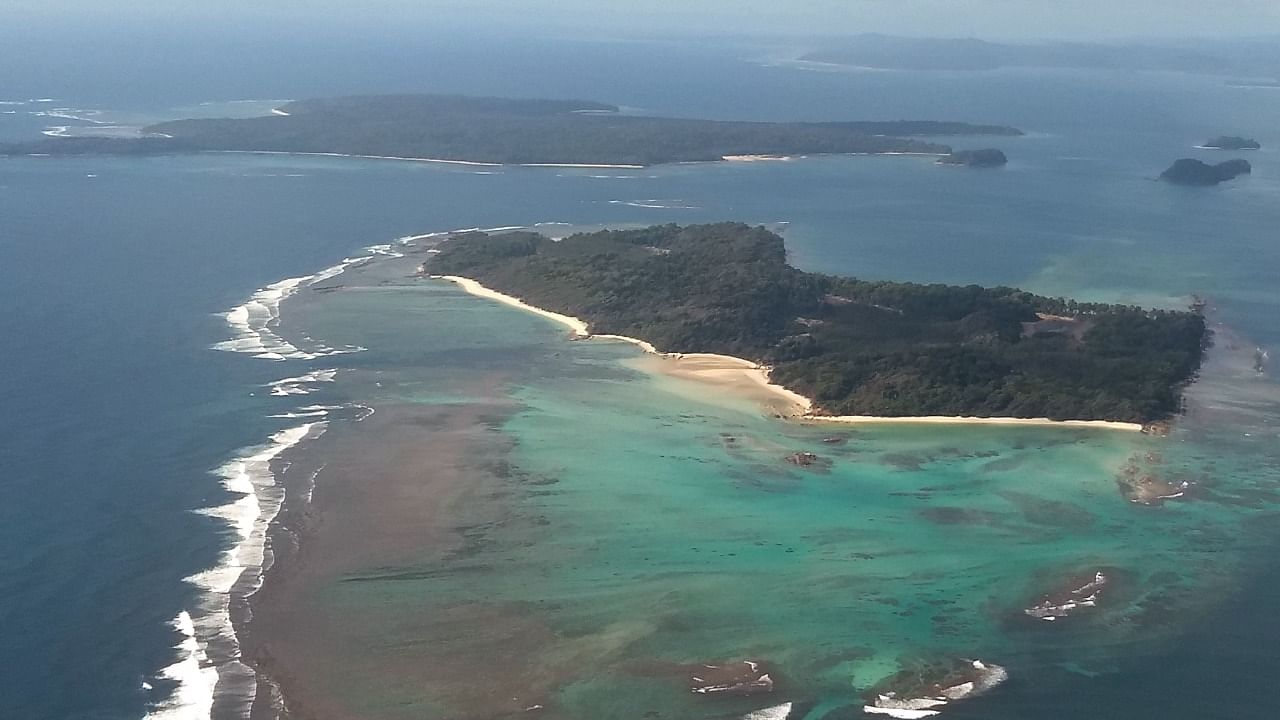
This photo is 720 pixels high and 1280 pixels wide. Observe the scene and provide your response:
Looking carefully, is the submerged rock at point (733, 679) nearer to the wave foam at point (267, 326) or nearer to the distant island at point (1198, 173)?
the wave foam at point (267, 326)

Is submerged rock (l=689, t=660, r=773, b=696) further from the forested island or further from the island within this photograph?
the island

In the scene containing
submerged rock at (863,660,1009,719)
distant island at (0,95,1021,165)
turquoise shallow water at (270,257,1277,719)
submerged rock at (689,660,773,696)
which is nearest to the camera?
submerged rock at (863,660,1009,719)

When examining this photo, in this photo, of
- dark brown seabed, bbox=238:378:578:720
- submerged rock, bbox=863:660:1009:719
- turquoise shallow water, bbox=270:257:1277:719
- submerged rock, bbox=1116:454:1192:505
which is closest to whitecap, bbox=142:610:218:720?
dark brown seabed, bbox=238:378:578:720

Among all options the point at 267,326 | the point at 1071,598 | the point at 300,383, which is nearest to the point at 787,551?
the point at 1071,598

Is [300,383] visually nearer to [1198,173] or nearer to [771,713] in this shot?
[771,713]

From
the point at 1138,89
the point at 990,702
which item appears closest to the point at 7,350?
the point at 990,702

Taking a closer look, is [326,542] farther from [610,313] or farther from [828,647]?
[610,313]

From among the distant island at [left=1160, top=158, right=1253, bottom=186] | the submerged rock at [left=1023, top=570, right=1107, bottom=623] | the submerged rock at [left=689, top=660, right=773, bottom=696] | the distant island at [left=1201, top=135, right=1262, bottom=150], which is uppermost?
the distant island at [left=1201, top=135, right=1262, bottom=150]

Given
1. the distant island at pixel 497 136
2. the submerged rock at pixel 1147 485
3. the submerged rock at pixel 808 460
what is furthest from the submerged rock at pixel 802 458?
the distant island at pixel 497 136
